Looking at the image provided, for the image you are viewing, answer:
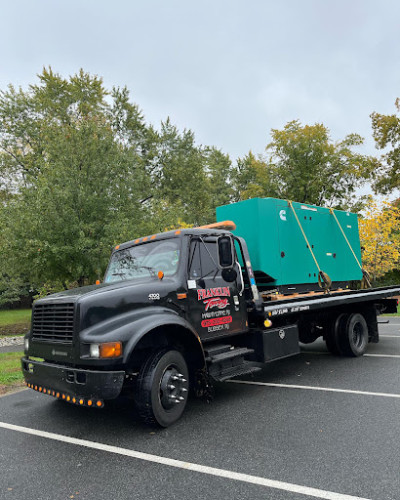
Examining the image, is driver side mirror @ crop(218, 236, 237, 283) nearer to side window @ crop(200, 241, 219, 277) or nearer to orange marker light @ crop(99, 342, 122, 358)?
side window @ crop(200, 241, 219, 277)

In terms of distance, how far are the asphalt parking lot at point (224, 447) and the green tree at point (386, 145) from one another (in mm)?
28740

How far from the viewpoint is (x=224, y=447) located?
3869 mm

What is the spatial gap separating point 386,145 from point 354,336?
28.2 metres

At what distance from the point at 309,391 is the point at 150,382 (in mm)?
2636

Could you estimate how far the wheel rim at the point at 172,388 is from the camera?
4410 millimetres

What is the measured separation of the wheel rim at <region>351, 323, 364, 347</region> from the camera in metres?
8.12

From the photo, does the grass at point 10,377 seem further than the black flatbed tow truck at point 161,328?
Yes

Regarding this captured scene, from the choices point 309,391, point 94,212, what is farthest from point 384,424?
point 94,212

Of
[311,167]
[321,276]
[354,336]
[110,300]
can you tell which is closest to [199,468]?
[110,300]

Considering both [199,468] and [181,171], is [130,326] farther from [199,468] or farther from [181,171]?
[181,171]

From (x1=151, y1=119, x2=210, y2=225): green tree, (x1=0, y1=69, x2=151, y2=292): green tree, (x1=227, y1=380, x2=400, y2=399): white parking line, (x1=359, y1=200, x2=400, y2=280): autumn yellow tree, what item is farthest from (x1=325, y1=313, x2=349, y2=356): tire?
(x1=151, y1=119, x2=210, y2=225): green tree

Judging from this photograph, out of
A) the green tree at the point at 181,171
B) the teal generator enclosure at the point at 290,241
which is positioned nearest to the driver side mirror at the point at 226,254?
the teal generator enclosure at the point at 290,241

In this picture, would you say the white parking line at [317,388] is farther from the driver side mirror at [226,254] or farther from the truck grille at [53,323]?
the truck grille at [53,323]

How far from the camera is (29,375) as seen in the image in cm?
470
